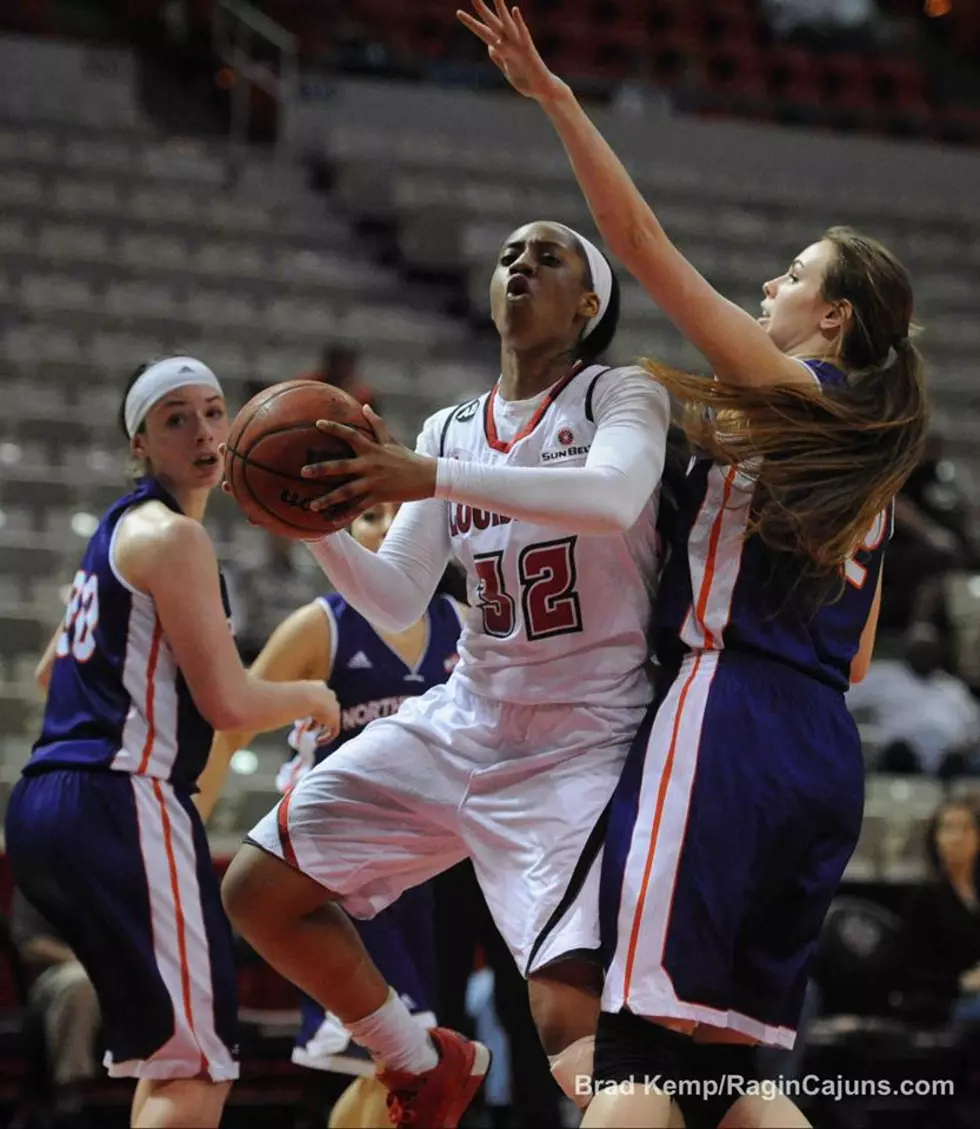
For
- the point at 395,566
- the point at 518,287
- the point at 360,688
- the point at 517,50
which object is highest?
the point at 517,50

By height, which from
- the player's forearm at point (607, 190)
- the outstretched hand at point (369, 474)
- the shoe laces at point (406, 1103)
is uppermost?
the player's forearm at point (607, 190)

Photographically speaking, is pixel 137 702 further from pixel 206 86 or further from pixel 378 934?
pixel 206 86

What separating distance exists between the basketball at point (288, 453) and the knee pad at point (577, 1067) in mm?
1077

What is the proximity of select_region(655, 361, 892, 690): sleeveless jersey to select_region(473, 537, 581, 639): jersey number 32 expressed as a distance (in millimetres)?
189

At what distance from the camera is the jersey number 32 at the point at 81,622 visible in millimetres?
4355

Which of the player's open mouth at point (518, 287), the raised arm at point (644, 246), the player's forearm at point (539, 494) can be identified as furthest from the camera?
the player's open mouth at point (518, 287)

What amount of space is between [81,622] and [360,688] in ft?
3.48

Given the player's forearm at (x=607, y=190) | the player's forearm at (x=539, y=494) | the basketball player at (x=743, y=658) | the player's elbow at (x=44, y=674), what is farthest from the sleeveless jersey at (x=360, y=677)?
the player's forearm at (x=607, y=190)

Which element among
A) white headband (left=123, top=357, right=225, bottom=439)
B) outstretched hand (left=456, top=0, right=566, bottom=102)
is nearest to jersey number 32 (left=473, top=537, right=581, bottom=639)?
outstretched hand (left=456, top=0, right=566, bottom=102)

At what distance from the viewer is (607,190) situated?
11.5ft

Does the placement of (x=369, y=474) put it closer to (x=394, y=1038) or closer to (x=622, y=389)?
(x=622, y=389)

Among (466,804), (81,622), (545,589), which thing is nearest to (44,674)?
(81,622)

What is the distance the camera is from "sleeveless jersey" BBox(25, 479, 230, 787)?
14.1ft

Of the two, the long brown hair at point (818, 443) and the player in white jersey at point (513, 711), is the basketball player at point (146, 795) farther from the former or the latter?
the long brown hair at point (818, 443)
